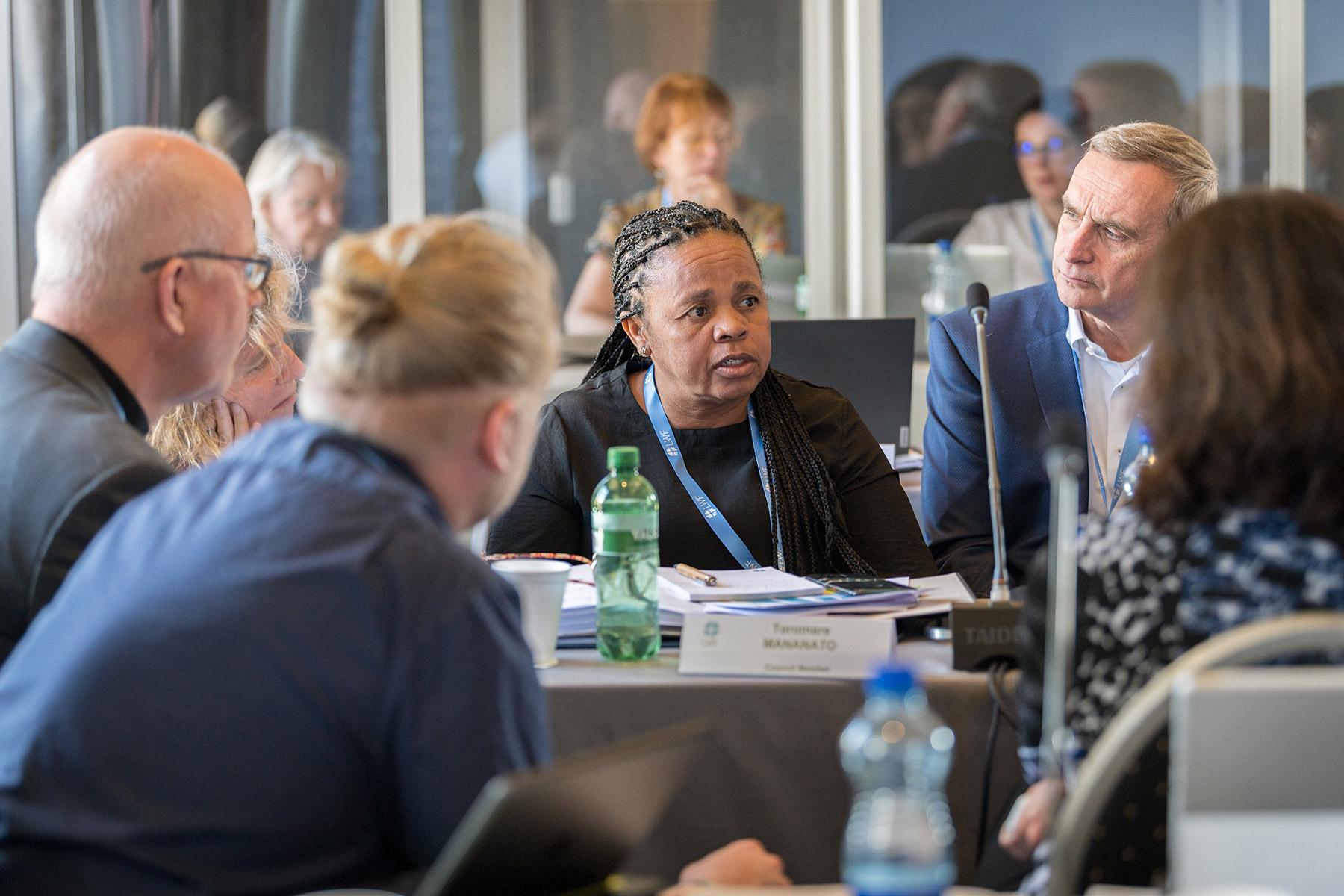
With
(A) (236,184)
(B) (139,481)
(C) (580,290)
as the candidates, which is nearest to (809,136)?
(C) (580,290)

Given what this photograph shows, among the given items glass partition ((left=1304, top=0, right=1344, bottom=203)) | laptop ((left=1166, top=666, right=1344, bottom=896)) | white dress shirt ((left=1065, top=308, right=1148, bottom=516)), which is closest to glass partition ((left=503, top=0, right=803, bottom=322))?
glass partition ((left=1304, top=0, right=1344, bottom=203))

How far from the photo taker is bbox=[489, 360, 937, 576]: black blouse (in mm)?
2479

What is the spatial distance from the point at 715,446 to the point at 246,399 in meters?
0.84

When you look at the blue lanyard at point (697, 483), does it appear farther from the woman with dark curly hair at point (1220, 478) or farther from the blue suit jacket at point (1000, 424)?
the woman with dark curly hair at point (1220, 478)

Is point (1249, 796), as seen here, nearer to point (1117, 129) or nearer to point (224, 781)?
point (224, 781)

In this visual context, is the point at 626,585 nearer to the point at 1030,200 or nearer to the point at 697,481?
the point at 697,481

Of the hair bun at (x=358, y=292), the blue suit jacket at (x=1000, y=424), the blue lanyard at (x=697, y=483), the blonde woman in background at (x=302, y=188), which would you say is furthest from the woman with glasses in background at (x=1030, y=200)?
the hair bun at (x=358, y=292)

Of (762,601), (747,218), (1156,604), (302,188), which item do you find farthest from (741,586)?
(302,188)

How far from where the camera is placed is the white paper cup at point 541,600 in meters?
1.74

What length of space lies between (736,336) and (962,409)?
1.67 ft

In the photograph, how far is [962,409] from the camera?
8.93 feet

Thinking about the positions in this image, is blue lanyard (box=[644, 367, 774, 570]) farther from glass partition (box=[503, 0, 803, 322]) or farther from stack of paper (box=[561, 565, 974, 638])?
glass partition (box=[503, 0, 803, 322])

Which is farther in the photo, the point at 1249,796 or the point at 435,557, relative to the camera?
the point at 435,557

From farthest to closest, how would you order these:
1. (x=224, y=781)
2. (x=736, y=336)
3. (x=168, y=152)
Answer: (x=736, y=336) → (x=168, y=152) → (x=224, y=781)
